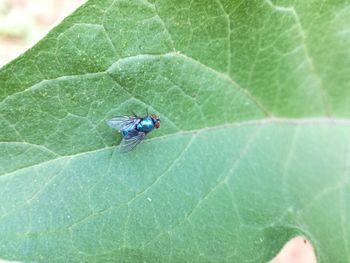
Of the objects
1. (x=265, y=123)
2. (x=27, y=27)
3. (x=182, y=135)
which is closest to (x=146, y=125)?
(x=182, y=135)

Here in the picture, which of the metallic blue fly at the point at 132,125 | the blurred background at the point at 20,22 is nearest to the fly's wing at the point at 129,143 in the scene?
the metallic blue fly at the point at 132,125

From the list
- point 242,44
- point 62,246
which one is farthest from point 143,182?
point 242,44

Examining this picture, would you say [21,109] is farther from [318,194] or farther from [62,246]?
[318,194]

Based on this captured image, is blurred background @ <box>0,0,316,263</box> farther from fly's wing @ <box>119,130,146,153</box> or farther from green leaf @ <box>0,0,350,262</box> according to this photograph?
fly's wing @ <box>119,130,146,153</box>

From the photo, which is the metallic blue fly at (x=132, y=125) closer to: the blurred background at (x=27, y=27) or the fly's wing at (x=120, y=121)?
the fly's wing at (x=120, y=121)

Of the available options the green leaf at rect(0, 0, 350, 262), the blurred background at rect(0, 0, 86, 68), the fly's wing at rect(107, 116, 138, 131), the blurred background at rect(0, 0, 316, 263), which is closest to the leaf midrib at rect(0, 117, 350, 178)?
the green leaf at rect(0, 0, 350, 262)

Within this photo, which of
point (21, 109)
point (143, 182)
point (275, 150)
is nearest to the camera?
point (21, 109)
